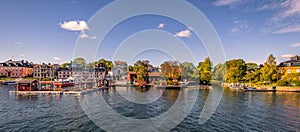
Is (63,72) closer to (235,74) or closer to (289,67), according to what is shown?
(235,74)

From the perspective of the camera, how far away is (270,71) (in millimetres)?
66125

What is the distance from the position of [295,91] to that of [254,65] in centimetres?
5439

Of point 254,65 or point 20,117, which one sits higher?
point 254,65

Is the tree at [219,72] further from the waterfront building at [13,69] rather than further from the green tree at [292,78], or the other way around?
the waterfront building at [13,69]

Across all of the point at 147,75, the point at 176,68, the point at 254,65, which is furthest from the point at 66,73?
the point at 254,65

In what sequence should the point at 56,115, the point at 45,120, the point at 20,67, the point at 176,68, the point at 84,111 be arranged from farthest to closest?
1. the point at 20,67
2. the point at 176,68
3. the point at 84,111
4. the point at 56,115
5. the point at 45,120

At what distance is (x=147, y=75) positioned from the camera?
77.9m

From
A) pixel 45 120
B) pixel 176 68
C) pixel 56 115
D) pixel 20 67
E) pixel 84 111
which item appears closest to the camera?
pixel 45 120

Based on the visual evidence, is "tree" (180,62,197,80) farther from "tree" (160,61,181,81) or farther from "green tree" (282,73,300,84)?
"green tree" (282,73,300,84)

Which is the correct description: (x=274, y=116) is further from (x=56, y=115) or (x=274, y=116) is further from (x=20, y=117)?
(x=20, y=117)

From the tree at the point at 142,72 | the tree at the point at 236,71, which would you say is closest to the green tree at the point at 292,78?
the tree at the point at 236,71

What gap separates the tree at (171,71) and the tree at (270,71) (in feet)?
108

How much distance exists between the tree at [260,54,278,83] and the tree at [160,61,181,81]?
33002mm

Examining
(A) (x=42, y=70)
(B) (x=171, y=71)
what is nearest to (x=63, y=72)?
(A) (x=42, y=70)
